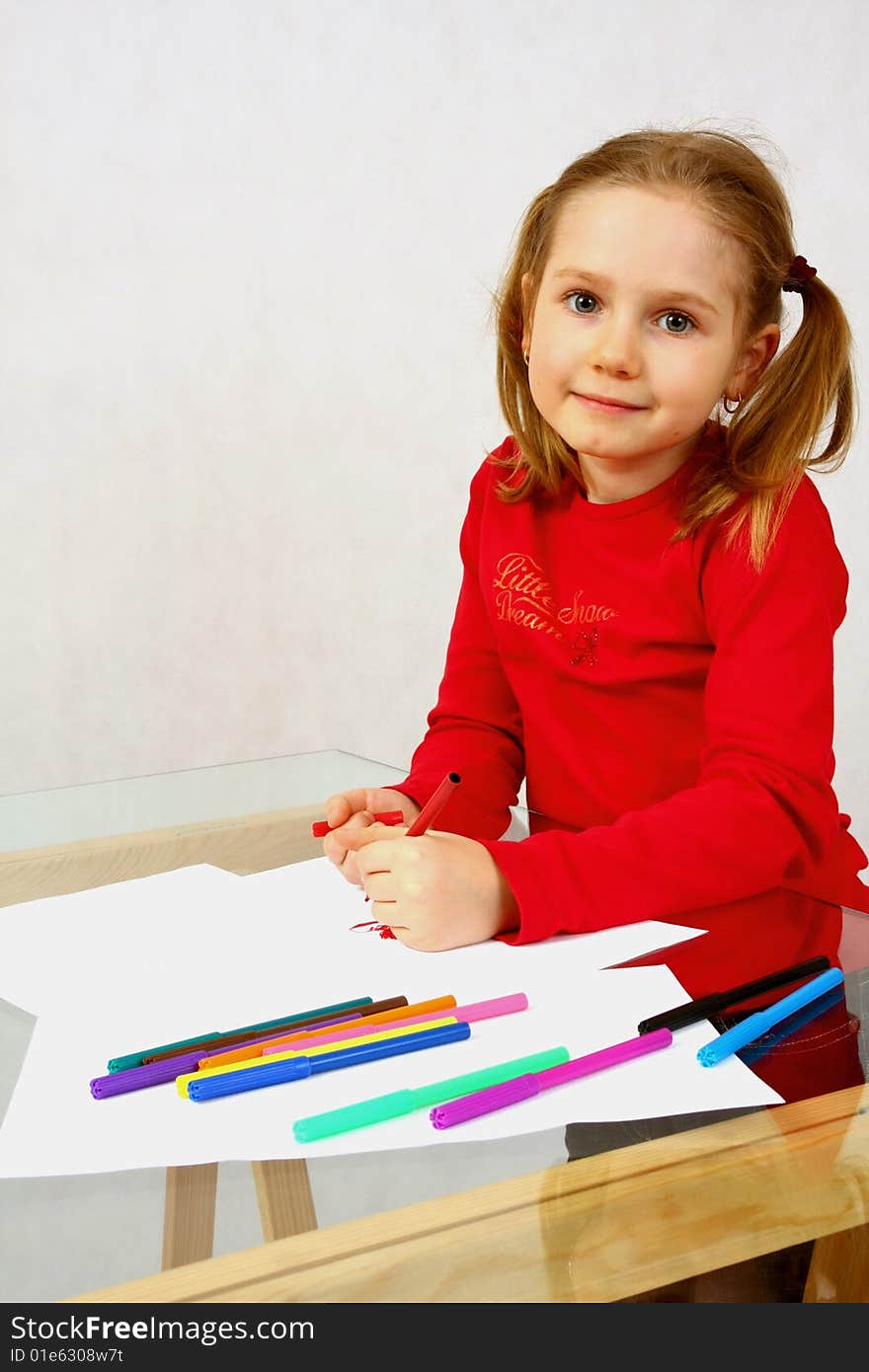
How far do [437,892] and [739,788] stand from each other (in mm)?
204

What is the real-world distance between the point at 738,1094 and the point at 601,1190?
0.27 ft

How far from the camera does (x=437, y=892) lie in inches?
28.2

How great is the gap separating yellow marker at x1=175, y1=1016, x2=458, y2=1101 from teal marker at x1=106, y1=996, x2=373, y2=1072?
2cm

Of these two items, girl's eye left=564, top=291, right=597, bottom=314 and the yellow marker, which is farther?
girl's eye left=564, top=291, right=597, bottom=314

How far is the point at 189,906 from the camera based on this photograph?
795mm

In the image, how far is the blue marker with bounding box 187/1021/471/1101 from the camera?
542mm

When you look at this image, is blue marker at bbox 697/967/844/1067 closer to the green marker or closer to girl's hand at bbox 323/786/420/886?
the green marker

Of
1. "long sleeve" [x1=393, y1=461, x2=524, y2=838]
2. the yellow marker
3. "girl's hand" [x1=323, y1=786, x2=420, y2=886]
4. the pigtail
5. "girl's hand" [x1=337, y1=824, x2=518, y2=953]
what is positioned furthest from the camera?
"long sleeve" [x1=393, y1=461, x2=524, y2=838]

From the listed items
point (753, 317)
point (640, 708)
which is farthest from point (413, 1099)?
point (753, 317)

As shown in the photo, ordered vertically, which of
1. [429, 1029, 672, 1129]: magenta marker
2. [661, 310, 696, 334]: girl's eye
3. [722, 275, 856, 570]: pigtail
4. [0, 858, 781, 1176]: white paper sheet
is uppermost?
[661, 310, 696, 334]: girl's eye

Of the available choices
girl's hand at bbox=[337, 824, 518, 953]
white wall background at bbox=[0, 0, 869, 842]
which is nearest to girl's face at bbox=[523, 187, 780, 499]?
girl's hand at bbox=[337, 824, 518, 953]

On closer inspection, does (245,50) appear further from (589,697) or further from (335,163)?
(589,697)

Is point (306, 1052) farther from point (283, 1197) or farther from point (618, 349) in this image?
point (618, 349)

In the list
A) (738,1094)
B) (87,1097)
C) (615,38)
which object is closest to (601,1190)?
(738,1094)
